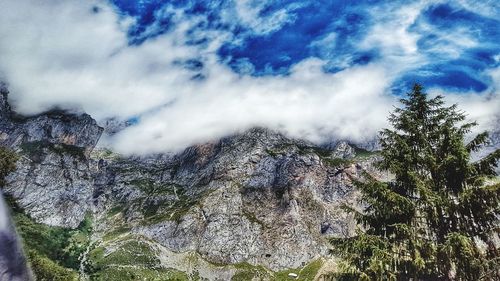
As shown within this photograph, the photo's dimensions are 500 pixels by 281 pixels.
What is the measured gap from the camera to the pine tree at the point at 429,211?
61.0 ft

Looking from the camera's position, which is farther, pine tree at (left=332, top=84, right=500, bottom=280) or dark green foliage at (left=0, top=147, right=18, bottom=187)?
dark green foliage at (left=0, top=147, right=18, bottom=187)

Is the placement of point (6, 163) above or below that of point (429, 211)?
above

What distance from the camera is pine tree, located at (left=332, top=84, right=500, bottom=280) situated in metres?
18.6

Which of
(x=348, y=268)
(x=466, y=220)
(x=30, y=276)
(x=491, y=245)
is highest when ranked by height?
(x=466, y=220)

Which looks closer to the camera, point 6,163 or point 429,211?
point 429,211

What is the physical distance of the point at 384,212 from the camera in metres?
21.2

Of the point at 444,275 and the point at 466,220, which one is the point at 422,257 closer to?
the point at 444,275

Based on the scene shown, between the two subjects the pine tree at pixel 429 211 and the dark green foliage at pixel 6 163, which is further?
the dark green foliage at pixel 6 163

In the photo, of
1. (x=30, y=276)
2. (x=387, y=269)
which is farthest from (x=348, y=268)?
(x=30, y=276)

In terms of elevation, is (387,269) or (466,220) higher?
(466,220)

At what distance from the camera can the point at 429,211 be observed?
20.3m

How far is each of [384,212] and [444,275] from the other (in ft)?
13.1

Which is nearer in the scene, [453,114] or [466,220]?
[466,220]

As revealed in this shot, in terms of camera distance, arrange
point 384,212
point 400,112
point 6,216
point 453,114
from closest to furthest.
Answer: point 6,216
point 384,212
point 453,114
point 400,112
